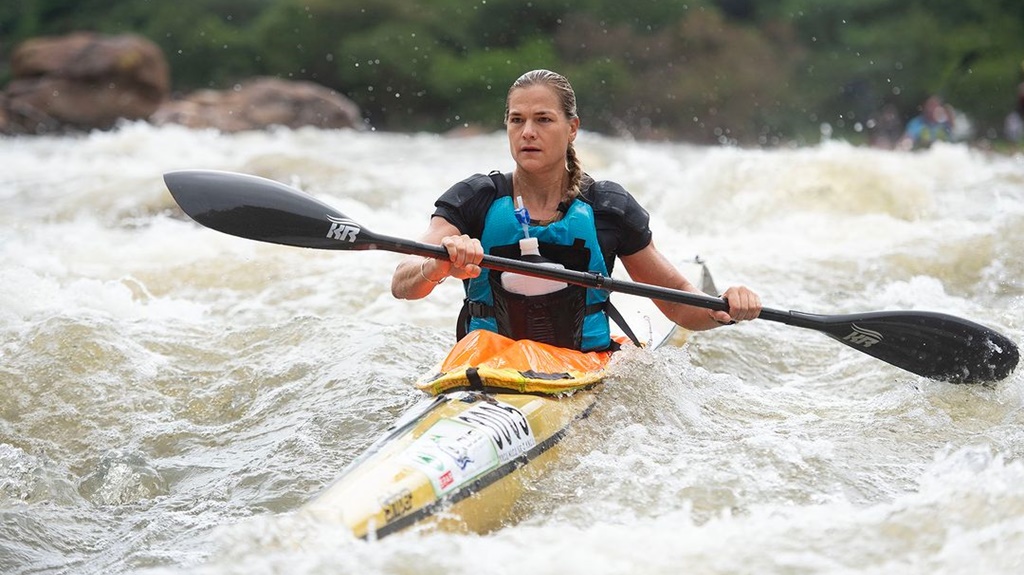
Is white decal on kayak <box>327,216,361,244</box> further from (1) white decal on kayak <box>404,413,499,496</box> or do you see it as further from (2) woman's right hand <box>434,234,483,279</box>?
(1) white decal on kayak <box>404,413,499,496</box>

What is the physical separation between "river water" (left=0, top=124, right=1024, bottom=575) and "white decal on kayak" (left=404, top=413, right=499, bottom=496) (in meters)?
0.17

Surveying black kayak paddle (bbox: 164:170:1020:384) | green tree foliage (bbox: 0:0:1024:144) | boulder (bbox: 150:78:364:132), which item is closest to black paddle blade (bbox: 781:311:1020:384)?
black kayak paddle (bbox: 164:170:1020:384)

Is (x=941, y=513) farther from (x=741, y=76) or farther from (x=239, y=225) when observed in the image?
(x=741, y=76)

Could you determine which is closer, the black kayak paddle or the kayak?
the kayak

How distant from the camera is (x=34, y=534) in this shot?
325 centimetres

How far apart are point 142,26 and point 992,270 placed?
91.3ft

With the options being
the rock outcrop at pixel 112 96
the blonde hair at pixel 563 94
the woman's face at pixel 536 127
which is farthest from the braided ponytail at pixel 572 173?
the rock outcrop at pixel 112 96

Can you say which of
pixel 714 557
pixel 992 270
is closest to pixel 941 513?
pixel 714 557

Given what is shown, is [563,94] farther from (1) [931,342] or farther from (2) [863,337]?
(1) [931,342]

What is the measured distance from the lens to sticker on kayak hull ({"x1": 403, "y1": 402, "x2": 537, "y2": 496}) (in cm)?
286

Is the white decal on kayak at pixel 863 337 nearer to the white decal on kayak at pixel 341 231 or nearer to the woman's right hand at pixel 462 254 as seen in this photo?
the woman's right hand at pixel 462 254

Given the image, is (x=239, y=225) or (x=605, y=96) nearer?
(x=239, y=225)

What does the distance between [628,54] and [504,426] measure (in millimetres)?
24907

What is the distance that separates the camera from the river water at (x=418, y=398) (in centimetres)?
272
